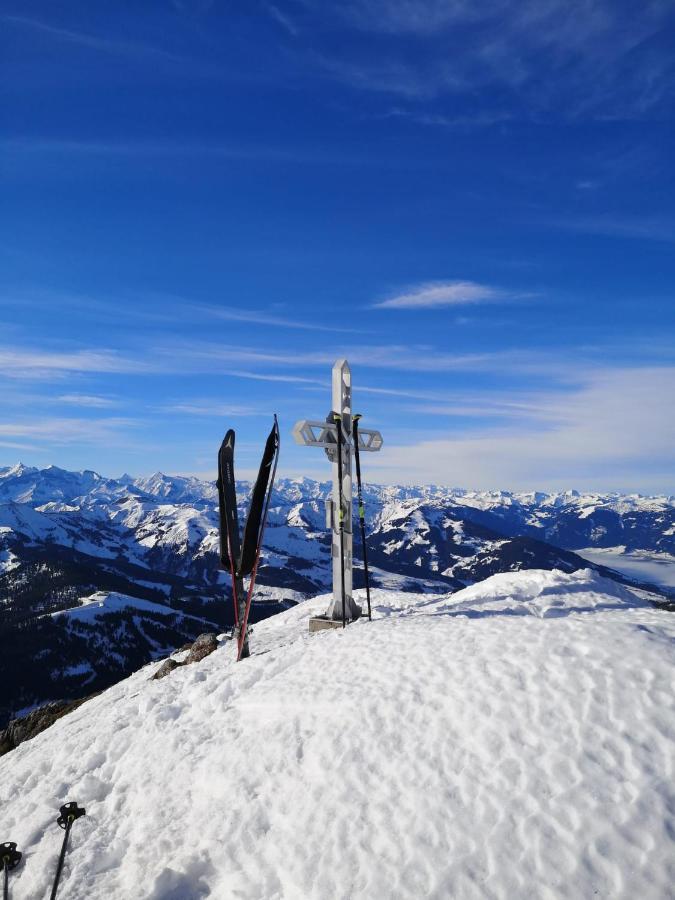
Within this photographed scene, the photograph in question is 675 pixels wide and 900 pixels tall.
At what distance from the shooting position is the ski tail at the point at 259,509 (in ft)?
51.7

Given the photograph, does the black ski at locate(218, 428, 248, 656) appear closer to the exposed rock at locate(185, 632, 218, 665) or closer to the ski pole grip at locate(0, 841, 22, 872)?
the exposed rock at locate(185, 632, 218, 665)

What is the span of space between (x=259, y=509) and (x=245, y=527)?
0.68m

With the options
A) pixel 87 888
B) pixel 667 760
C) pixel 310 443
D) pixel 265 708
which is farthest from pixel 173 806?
pixel 310 443

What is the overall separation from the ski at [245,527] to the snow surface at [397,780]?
12.7ft

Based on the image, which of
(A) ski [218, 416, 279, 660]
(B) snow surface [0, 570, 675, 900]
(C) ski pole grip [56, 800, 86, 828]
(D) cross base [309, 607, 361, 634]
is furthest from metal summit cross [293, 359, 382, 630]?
(C) ski pole grip [56, 800, 86, 828]

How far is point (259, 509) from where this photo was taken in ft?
52.7

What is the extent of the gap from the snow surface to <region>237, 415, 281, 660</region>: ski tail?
11.1 ft

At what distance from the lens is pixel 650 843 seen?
6250 mm

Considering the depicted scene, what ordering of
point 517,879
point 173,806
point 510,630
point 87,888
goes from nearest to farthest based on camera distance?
point 517,879
point 87,888
point 173,806
point 510,630

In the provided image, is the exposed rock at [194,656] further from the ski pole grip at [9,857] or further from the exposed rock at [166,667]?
the ski pole grip at [9,857]

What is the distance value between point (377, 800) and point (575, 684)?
3743mm

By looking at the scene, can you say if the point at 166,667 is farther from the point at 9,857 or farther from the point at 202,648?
the point at 9,857

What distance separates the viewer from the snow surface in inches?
255

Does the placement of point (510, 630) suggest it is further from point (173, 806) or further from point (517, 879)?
point (173, 806)
